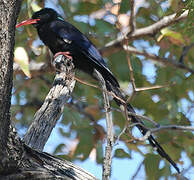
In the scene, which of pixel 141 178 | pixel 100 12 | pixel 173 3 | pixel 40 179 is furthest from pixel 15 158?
pixel 100 12

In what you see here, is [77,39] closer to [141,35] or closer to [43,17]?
[43,17]

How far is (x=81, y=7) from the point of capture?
4.83 metres

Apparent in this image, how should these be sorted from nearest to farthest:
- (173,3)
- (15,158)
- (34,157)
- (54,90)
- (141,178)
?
(15,158) → (34,157) → (54,90) → (141,178) → (173,3)

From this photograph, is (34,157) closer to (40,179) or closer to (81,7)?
(40,179)

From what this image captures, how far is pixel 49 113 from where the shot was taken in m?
2.54

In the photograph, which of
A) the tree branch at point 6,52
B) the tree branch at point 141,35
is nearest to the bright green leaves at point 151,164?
the tree branch at point 141,35

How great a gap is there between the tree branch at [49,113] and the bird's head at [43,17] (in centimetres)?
197

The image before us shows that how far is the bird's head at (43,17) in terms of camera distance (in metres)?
4.76

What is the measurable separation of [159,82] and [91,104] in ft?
4.17

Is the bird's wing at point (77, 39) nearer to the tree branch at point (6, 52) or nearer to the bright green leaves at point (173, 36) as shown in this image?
the bright green leaves at point (173, 36)

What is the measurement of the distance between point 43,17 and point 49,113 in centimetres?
256

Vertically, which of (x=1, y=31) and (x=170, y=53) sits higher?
(x=170, y=53)

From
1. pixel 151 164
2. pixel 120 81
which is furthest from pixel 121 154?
pixel 120 81

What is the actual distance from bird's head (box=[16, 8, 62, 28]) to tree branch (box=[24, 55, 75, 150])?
1.97 meters
